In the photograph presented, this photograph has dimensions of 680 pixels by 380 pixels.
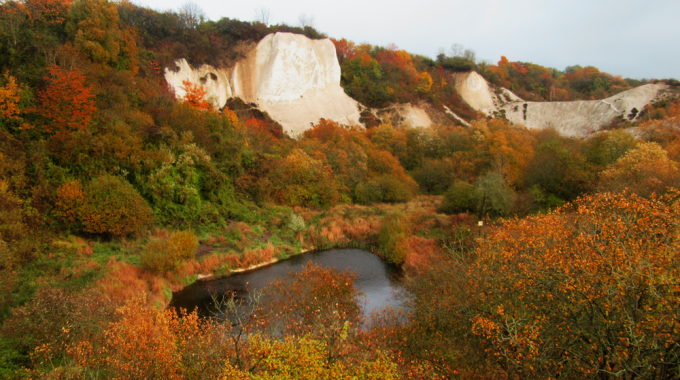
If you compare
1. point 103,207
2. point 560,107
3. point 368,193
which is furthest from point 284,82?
point 560,107

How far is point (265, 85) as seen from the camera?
4331 cm

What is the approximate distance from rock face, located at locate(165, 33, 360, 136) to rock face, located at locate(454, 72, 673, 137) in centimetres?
2840

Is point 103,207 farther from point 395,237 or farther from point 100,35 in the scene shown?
point 395,237

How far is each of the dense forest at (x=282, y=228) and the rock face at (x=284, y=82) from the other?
1869 mm

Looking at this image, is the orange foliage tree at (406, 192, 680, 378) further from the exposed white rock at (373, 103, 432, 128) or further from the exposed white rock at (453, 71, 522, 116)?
the exposed white rock at (453, 71, 522, 116)

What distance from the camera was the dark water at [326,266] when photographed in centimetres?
1510

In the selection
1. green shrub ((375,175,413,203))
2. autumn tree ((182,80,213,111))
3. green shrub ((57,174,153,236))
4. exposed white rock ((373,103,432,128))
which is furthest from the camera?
exposed white rock ((373,103,432,128))

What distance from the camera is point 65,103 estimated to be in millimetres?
19219

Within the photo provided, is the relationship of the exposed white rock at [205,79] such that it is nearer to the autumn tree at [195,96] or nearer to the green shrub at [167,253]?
the autumn tree at [195,96]

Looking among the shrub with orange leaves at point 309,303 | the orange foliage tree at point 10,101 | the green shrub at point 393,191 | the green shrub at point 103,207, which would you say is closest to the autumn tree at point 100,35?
the orange foliage tree at point 10,101

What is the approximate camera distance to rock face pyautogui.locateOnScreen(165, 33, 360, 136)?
41.6 metres

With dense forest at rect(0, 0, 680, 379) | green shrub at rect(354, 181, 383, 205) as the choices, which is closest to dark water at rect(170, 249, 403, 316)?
dense forest at rect(0, 0, 680, 379)

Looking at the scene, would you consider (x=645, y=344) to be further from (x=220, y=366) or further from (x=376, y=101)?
(x=376, y=101)

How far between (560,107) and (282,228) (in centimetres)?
4948
